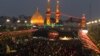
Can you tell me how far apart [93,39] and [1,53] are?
6641 millimetres

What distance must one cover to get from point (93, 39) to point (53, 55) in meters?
9.20

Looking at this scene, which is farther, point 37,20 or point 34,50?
point 37,20

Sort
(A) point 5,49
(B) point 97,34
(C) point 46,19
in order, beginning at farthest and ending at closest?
(C) point 46,19 → (A) point 5,49 → (B) point 97,34

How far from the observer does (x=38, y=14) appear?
5989 inches

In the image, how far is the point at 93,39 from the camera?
3944 centimetres

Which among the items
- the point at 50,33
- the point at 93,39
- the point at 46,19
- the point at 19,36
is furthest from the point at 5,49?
the point at 46,19

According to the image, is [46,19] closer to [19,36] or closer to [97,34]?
[19,36]

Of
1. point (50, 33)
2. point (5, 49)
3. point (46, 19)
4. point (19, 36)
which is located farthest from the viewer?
point (46, 19)

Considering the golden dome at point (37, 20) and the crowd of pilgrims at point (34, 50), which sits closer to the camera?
the crowd of pilgrims at point (34, 50)

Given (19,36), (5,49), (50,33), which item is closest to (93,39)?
(5,49)

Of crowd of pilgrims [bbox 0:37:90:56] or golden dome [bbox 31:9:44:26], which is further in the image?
golden dome [bbox 31:9:44:26]

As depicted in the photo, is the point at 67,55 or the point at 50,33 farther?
the point at 50,33

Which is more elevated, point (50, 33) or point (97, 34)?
point (97, 34)

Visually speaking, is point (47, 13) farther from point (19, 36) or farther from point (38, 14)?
point (19, 36)
